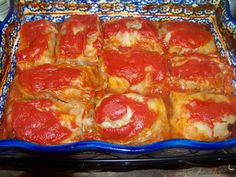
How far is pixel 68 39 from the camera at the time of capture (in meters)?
2.85

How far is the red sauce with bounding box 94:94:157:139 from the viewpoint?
7.45 ft

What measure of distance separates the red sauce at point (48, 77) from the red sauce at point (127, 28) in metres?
0.62

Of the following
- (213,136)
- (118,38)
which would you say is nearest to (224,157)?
(213,136)

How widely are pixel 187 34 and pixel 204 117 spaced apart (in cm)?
97

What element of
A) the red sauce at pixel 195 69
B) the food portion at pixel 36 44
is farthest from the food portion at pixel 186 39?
the food portion at pixel 36 44

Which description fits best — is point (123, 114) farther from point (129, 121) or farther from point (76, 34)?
point (76, 34)

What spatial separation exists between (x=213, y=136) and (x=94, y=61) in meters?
1.27

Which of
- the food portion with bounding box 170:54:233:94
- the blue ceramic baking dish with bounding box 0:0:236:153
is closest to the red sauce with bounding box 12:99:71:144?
the blue ceramic baking dish with bounding box 0:0:236:153

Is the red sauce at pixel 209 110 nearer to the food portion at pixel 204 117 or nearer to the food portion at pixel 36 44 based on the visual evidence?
the food portion at pixel 204 117

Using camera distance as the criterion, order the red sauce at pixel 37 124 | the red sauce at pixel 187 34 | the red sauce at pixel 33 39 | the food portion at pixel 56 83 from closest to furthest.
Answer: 1. the red sauce at pixel 37 124
2. the food portion at pixel 56 83
3. the red sauce at pixel 33 39
4. the red sauce at pixel 187 34

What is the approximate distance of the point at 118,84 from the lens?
2.64 meters

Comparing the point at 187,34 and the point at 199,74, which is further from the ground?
the point at 187,34

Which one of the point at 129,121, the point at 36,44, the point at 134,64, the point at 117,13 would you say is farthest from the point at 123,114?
the point at 117,13

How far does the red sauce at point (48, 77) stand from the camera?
100 inches
